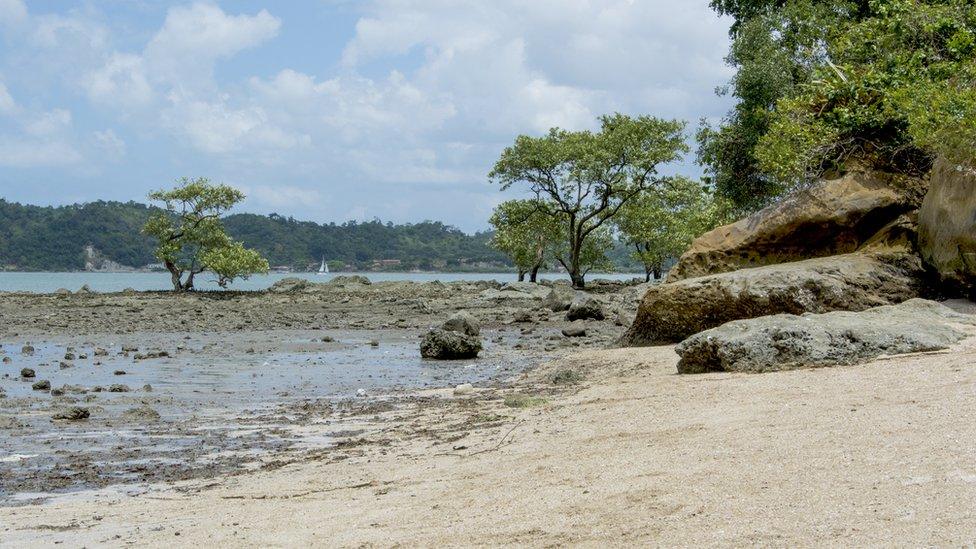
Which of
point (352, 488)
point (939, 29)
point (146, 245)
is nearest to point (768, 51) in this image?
point (939, 29)

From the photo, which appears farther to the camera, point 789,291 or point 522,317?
point 522,317

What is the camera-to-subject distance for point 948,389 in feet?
25.1

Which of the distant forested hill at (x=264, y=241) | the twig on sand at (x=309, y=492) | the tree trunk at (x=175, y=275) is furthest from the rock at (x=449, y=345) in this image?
the distant forested hill at (x=264, y=241)

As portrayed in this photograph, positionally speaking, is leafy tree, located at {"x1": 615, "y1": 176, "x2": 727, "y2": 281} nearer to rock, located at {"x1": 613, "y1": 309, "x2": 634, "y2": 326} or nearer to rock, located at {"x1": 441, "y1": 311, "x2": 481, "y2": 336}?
rock, located at {"x1": 613, "y1": 309, "x2": 634, "y2": 326}

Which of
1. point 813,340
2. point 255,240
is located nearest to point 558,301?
point 813,340

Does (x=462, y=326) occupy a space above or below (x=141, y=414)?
above

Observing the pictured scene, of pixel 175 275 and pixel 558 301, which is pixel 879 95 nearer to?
pixel 558 301

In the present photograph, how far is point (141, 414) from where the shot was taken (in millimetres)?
12352

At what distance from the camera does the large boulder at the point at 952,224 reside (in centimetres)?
1347

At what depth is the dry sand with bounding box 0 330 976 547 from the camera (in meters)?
5.15

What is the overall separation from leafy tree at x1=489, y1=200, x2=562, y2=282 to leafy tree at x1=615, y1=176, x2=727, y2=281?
4129 millimetres

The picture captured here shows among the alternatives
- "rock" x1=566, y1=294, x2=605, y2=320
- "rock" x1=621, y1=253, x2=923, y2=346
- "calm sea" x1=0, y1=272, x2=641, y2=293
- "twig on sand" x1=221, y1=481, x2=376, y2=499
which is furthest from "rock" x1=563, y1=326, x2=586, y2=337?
"calm sea" x1=0, y1=272, x2=641, y2=293

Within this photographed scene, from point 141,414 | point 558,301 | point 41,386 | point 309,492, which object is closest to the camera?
point 309,492

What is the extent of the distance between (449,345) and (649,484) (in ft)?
44.8
